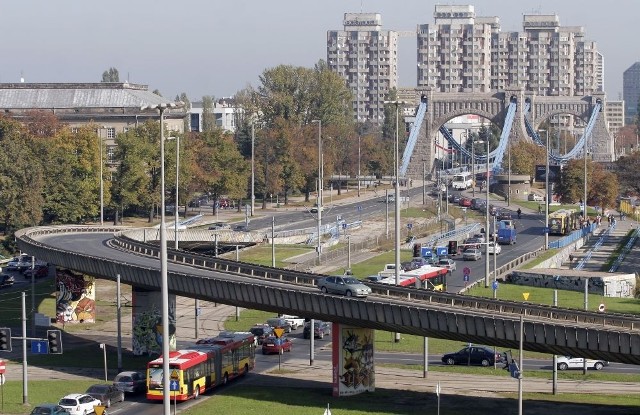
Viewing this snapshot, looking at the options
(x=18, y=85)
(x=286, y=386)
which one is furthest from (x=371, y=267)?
(x=18, y=85)

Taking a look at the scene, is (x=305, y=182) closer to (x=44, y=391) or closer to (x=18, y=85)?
(x=18, y=85)

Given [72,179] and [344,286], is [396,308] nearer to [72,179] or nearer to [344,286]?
[344,286]

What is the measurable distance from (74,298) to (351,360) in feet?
97.6

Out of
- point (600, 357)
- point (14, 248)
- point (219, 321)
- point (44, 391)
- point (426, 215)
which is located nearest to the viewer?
point (600, 357)

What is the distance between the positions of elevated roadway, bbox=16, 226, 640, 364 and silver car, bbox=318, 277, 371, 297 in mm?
573

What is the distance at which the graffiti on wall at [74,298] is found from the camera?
8656 centimetres

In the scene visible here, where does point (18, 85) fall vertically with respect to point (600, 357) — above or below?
above

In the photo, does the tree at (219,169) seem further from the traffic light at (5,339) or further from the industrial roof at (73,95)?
the traffic light at (5,339)

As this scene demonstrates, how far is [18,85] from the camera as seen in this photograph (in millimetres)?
188875

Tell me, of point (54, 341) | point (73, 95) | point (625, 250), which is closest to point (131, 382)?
point (54, 341)

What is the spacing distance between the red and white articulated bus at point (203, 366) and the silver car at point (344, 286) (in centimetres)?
575

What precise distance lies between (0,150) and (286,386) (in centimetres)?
7034

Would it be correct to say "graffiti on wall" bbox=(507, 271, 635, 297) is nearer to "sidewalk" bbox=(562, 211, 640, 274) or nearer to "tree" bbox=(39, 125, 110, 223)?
"sidewalk" bbox=(562, 211, 640, 274)

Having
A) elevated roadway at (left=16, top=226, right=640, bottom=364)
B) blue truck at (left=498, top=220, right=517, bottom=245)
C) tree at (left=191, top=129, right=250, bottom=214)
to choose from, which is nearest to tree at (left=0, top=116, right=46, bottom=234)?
tree at (left=191, top=129, right=250, bottom=214)
